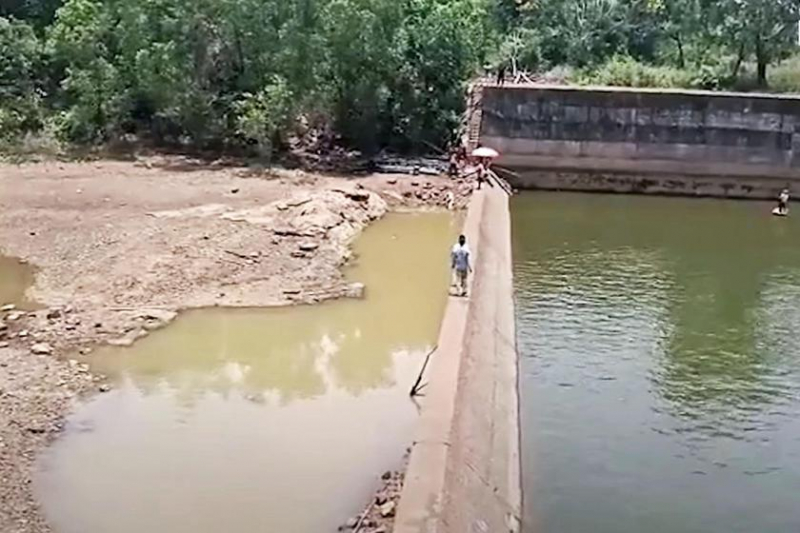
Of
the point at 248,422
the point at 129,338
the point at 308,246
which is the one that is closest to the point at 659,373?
the point at 248,422

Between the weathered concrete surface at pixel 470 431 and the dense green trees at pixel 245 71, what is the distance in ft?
44.5

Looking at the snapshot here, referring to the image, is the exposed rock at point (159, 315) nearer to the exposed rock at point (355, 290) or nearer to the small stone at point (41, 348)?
the small stone at point (41, 348)

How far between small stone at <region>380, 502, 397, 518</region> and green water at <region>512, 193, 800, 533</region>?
1.66 metres

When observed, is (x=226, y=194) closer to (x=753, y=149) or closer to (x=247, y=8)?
(x=247, y=8)

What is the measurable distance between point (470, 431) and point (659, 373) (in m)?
5.64

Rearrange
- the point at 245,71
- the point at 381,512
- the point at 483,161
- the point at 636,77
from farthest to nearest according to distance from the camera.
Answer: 1. the point at 636,77
2. the point at 245,71
3. the point at 483,161
4. the point at 381,512

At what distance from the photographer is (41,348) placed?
50.3 feet

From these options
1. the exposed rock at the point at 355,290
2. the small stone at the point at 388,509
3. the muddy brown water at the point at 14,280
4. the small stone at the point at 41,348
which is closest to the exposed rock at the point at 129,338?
the small stone at the point at 41,348

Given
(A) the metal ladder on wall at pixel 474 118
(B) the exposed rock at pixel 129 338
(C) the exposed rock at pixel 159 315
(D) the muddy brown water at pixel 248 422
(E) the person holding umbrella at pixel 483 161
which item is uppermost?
(A) the metal ladder on wall at pixel 474 118

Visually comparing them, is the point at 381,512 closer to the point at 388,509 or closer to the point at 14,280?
the point at 388,509

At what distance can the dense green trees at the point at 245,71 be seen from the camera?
29812 mm

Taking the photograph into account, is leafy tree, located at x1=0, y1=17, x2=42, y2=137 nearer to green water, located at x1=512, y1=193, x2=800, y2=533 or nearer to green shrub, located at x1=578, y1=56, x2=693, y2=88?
green water, located at x1=512, y1=193, x2=800, y2=533

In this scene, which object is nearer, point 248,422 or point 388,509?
point 388,509

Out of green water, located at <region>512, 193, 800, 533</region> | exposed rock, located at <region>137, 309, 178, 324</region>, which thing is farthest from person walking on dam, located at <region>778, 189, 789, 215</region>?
exposed rock, located at <region>137, 309, 178, 324</region>
